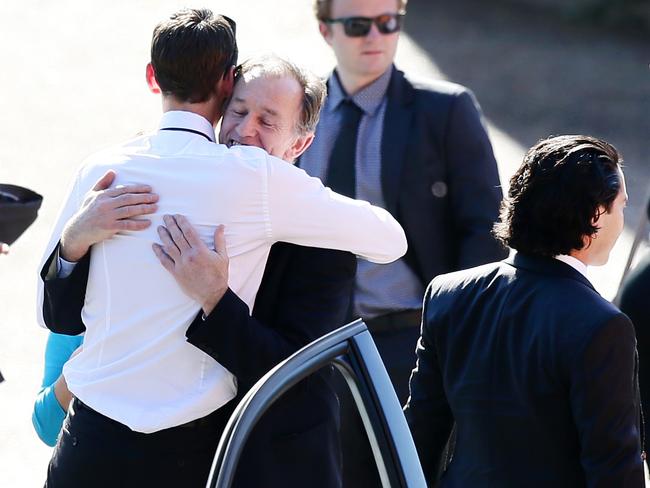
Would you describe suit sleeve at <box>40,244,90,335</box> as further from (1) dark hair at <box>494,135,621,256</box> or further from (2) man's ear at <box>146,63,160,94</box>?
(1) dark hair at <box>494,135,621,256</box>

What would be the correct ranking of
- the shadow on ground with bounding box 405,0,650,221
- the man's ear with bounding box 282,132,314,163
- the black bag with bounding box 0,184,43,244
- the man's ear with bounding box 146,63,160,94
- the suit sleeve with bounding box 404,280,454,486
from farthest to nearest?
the shadow on ground with bounding box 405,0,650,221 < the black bag with bounding box 0,184,43,244 < the suit sleeve with bounding box 404,280,454,486 < the man's ear with bounding box 282,132,314,163 < the man's ear with bounding box 146,63,160,94

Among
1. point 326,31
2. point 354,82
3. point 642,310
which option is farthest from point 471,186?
point 326,31

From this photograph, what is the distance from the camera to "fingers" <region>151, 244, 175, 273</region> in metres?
2.21

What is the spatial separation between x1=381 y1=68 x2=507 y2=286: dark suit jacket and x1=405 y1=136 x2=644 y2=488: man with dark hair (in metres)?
0.95

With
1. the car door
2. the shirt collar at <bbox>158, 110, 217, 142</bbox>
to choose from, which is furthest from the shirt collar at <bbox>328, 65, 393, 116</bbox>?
the car door

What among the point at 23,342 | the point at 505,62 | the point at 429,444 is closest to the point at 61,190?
the point at 23,342

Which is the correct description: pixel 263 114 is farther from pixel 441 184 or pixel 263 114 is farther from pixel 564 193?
pixel 441 184

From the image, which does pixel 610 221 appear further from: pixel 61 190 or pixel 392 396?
pixel 61 190

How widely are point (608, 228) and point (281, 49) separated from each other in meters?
5.11

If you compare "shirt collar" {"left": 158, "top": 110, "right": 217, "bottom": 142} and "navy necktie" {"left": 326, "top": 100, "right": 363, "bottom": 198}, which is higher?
"shirt collar" {"left": 158, "top": 110, "right": 217, "bottom": 142}

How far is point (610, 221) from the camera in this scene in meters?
2.50

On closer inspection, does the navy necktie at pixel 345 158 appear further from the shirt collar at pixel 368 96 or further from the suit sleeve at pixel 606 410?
the suit sleeve at pixel 606 410

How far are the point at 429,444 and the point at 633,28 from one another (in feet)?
35.0

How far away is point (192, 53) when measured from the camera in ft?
7.55
